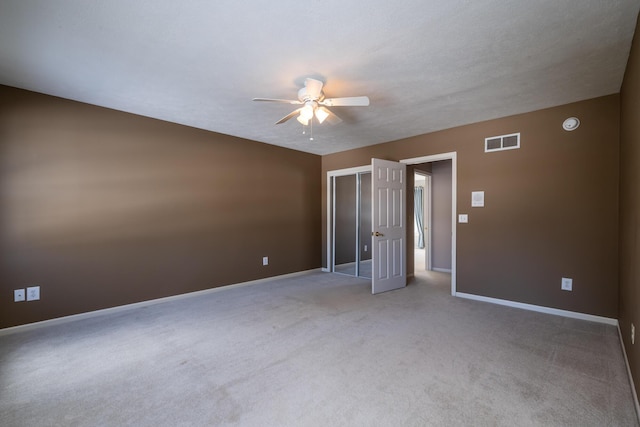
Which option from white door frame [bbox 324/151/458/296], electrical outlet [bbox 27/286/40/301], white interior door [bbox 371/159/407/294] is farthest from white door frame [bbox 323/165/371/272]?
electrical outlet [bbox 27/286/40/301]

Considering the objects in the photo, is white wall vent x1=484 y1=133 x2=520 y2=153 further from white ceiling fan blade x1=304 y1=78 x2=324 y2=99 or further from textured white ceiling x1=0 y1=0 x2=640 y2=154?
white ceiling fan blade x1=304 y1=78 x2=324 y2=99

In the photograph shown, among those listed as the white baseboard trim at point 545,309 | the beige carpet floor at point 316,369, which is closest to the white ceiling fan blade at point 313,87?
the beige carpet floor at point 316,369

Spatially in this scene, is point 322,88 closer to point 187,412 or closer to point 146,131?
point 146,131

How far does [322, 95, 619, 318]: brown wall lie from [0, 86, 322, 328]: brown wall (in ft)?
10.5

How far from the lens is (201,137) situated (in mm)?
4352

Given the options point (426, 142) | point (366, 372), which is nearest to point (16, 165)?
point (366, 372)

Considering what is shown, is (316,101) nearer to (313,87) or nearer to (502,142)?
(313,87)

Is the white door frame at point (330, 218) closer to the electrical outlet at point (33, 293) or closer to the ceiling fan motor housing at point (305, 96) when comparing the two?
the ceiling fan motor housing at point (305, 96)

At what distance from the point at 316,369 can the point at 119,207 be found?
3075 millimetres

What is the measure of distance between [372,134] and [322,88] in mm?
1880

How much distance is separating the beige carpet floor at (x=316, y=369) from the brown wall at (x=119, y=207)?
47 centimetres

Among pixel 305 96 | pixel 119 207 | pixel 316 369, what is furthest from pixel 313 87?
pixel 119 207

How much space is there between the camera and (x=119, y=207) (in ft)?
11.8

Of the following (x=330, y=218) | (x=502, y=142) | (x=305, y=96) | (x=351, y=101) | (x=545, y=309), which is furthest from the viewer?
(x=330, y=218)
